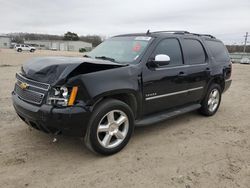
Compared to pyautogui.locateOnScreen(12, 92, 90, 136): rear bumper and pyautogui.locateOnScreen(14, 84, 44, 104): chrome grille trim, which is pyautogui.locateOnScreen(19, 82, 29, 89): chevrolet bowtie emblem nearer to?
pyautogui.locateOnScreen(14, 84, 44, 104): chrome grille trim

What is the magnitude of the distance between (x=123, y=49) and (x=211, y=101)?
2.69m

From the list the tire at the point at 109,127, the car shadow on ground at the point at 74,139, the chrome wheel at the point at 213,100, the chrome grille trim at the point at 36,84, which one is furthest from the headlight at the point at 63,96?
the chrome wheel at the point at 213,100

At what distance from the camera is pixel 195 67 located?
4.77 metres

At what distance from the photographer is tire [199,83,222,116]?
212 inches

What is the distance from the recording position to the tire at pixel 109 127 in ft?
10.4

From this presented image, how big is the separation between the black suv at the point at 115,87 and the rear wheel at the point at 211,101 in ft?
0.72

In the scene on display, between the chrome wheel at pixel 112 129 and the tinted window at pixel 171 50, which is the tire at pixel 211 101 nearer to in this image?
the tinted window at pixel 171 50

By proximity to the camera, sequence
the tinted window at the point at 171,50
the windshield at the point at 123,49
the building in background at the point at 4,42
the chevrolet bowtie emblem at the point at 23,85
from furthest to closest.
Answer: the building in background at the point at 4,42
the tinted window at the point at 171,50
the windshield at the point at 123,49
the chevrolet bowtie emblem at the point at 23,85

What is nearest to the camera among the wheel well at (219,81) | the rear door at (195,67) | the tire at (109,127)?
the tire at (109,127)

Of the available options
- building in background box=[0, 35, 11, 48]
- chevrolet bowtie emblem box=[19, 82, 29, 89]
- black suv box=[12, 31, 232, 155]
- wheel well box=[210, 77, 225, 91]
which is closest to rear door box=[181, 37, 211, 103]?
black suv box=[12, 31, 232, 155]

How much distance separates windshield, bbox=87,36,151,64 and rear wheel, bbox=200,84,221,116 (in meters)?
2.22

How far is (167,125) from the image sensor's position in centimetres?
485

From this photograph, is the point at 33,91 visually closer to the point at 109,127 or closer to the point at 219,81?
the point at 109,127

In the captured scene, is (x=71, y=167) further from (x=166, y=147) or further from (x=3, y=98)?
(x=3, y=98)
